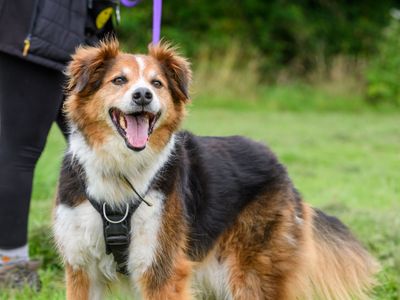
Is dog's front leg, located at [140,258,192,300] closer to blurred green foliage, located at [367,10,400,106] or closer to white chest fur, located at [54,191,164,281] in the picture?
white chest fur, located at [54,191,164,281]

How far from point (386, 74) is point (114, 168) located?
1545 centimetres

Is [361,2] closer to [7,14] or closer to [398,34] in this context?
[398,34]

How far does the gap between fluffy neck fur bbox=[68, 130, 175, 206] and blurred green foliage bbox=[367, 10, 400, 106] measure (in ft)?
48.9

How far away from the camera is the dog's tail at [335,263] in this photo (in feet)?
13.7

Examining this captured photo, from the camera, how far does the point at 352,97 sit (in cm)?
1781

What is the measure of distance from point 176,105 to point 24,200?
1.21 metres

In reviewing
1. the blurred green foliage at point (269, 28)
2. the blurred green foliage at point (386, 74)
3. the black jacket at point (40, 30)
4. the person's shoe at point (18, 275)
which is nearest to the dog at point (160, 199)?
the black jacket at point (40, 30)

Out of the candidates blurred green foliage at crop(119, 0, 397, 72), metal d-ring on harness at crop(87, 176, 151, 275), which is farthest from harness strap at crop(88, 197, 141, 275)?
blurred green foliage at crop(119, 0, 397, 72)

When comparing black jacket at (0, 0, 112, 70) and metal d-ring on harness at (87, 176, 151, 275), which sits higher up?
black jacket at (0, 0, 112, 70)

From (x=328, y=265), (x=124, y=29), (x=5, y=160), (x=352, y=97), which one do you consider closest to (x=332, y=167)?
(x=328, y=265)

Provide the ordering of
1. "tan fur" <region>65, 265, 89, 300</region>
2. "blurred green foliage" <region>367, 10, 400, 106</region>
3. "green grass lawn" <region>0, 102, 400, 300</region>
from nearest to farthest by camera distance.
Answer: "tan fur" <region>65, 265, 89, 300</region> < "green grass lawn" <region>0, 102, 400, 300</region> < "blurred green foliage" <region>367, 10, 400, 106</region>

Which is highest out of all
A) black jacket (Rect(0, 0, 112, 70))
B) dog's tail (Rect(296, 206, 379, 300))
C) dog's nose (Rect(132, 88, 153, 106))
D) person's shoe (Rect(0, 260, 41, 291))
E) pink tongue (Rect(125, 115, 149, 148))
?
black jacket (Rect(0, 0, 112, 70))

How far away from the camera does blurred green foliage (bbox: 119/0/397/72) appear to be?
69.8ft

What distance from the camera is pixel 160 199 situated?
138 inches
